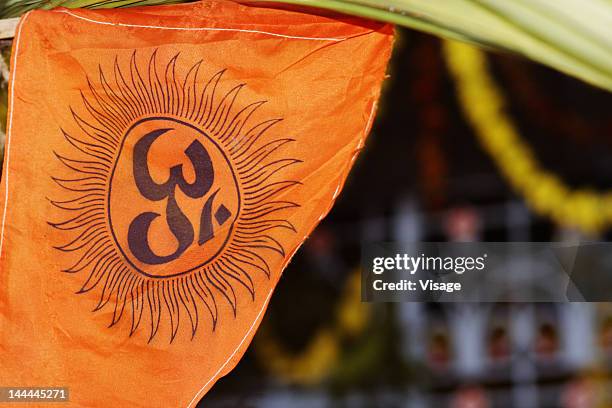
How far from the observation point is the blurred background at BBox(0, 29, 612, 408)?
548 cm

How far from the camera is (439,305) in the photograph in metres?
6.92

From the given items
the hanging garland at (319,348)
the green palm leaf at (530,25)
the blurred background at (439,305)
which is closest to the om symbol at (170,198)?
the green palm leaf at (530,25)

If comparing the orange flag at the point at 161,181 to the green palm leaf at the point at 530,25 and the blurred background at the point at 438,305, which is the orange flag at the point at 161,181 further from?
the blurred background at the point at 438,305

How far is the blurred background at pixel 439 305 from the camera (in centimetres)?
548

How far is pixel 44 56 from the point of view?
2.15 m

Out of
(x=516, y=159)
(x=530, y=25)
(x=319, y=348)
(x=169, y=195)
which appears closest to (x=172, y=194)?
(x=169, y=195)

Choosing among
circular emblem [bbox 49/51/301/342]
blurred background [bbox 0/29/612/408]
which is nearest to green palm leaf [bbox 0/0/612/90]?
circular emblem [bbox 49/51/301/342]

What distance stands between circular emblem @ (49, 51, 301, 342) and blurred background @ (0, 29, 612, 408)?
324 centimetres

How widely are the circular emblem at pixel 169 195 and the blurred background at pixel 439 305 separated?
10.6 feet

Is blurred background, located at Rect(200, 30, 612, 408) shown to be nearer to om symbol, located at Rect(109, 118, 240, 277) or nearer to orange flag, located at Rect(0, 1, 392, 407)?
orange flag, located at Rect(0, 1, 392, 407)

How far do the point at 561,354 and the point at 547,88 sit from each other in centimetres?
189

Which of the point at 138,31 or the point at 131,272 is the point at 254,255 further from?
the point at 138,31

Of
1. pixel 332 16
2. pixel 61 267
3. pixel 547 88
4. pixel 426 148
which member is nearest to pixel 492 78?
pixel 547 88

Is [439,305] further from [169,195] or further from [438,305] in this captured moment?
[169,195]
